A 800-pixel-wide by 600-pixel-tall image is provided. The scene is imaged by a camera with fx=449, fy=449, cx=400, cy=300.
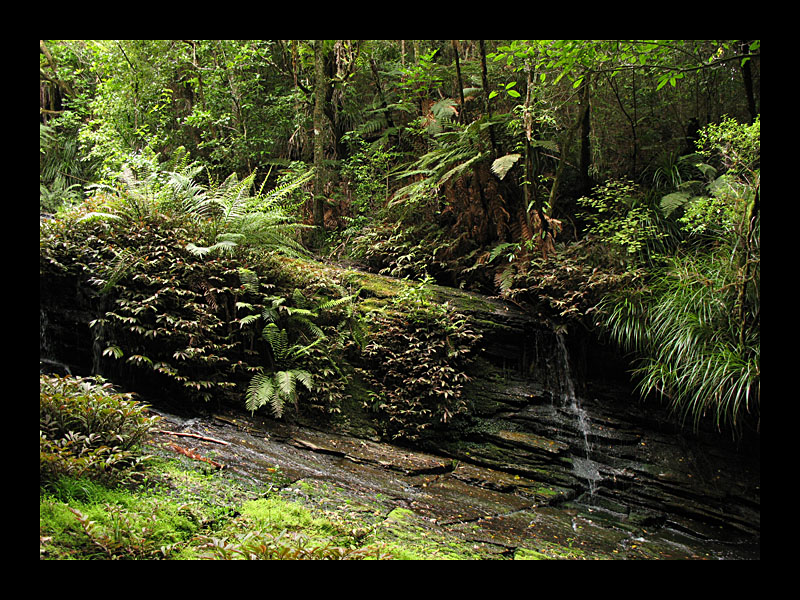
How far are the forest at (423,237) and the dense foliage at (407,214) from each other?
0.11 feet

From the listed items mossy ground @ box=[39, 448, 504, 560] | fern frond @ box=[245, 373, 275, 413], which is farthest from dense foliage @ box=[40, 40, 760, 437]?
mossy ground @ box=[39, 448, 504, 560]

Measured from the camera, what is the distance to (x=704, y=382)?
438 cm

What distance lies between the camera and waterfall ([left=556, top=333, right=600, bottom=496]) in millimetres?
4840

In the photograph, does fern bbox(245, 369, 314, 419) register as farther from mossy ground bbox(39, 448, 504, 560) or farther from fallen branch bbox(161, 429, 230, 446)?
mossy ground bbox(39, 448, 504, 560)

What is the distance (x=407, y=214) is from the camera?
7465mm

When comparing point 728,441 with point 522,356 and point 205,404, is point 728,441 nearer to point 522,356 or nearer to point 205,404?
point 522,356

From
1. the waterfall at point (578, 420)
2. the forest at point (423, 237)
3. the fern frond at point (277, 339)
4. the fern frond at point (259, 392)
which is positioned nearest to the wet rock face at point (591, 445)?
the waterfall at point (578, 420)

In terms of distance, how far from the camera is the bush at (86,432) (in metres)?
2.60

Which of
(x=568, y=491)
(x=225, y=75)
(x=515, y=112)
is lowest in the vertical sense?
(x=568, y=491)

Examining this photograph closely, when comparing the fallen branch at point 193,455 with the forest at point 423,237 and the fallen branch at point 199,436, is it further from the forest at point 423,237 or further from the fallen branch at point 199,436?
the forest at point 423,237

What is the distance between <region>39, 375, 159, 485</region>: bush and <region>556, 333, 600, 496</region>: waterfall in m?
4.23
